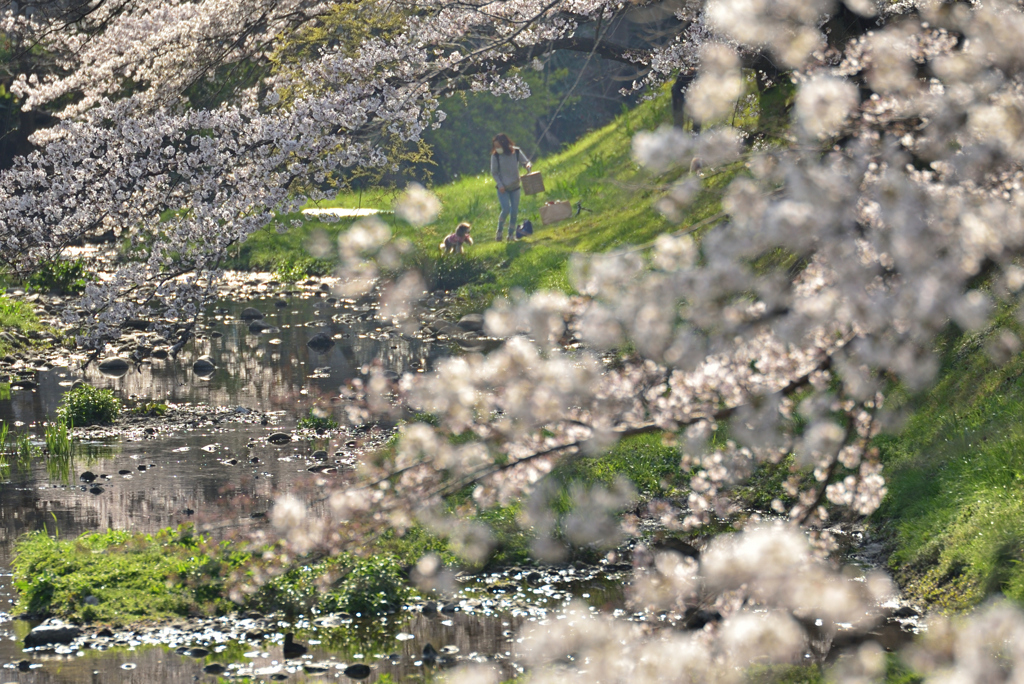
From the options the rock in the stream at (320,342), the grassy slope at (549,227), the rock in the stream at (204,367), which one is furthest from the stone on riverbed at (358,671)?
the rock in the stream at (320,342)

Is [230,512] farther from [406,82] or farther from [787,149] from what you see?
[787,149]

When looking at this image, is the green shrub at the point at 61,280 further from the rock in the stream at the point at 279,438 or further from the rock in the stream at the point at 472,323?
the rock in the stream at the point at 279,438

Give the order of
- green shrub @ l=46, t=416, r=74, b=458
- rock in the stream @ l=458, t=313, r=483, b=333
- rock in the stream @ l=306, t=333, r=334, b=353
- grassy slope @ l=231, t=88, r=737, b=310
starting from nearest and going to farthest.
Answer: green shrub @ l=46, t=416, r=74, b=458, rock in the stream @ l=306, t=333, r=334, b=353, rock in the stream @ l=458, t=313, r=483, b=333, grassy slope @ l=231, t=88, r=737, b=310

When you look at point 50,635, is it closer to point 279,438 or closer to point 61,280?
point 279,438

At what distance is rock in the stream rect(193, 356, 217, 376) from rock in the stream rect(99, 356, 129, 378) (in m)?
1.03

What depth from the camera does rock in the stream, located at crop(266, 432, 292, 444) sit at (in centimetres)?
1184

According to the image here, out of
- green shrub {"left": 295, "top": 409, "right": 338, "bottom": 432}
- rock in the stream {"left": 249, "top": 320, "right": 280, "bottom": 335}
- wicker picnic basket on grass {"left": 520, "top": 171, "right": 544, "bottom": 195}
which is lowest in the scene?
rock in the stream {"left": 249, "top": 320, "right": 280, "bottom": 335}

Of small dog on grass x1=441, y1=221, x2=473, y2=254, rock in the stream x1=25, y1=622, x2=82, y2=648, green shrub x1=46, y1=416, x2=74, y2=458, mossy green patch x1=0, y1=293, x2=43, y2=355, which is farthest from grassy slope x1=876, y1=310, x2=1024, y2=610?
mossy green patch x1=0, y1=293, x2=43, y2=355

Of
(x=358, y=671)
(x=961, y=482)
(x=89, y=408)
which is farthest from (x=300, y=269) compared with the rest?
(x=358, y=671)

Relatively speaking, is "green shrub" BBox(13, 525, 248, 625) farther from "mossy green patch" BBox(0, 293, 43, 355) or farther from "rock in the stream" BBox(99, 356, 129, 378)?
"mossy green patch" BBox(0, 293, 43, 355)

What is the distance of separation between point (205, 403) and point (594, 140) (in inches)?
798

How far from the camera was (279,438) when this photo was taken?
11930 mm

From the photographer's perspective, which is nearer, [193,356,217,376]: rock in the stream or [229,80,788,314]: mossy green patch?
[193,356,217,376]: rock in the stream

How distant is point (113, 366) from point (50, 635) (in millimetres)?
9323
